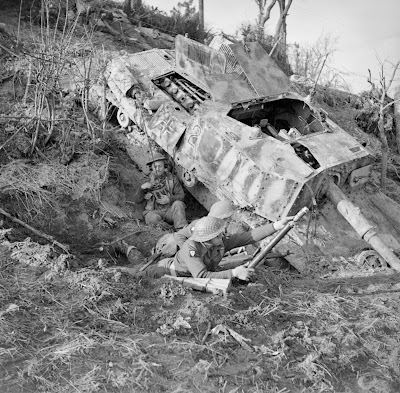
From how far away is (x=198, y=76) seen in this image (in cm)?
899

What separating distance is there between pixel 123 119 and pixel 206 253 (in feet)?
14.3

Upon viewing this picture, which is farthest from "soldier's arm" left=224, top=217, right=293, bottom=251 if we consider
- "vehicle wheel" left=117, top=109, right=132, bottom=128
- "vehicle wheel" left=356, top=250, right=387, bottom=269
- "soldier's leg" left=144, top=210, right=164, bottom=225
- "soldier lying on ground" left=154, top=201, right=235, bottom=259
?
"vehicle wheel" left=117, top=109, right=132, bottom=128

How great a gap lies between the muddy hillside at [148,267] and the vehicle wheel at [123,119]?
0.07 feet

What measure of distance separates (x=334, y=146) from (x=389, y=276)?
6.88ft

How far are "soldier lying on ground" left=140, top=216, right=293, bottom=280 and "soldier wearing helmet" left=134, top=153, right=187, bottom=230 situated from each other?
6.84 ft

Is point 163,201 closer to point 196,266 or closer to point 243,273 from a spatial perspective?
point 196,266

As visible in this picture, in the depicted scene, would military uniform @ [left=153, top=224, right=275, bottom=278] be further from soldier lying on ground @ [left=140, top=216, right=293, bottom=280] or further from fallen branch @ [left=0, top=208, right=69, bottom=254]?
fallen branch @ [left=0, top=208, right=69, bottom=254]

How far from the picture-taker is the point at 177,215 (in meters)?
8.38

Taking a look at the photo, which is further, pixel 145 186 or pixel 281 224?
pixel 145 186

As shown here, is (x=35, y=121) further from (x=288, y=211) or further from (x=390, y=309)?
(x=390, y=309)

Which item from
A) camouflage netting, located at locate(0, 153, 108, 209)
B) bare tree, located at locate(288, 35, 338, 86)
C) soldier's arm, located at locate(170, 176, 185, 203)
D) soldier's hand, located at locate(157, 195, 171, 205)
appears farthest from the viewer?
bare tree, located at locate(288, 35, 338, 86)

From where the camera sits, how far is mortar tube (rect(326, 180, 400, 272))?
7.06 meters

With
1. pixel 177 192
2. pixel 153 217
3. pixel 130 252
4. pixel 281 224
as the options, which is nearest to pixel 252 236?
pixel 281 224

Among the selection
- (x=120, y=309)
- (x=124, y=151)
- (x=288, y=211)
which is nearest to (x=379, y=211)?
(x=288, y=211)
